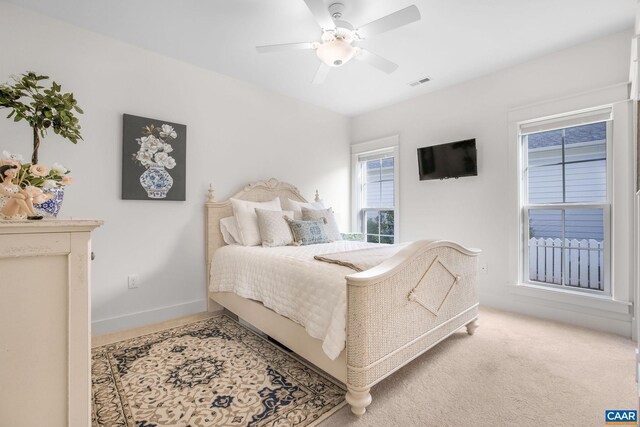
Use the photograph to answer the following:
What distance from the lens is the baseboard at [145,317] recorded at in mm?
2461

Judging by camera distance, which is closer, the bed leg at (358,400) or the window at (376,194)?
the bed leg at (358,400)

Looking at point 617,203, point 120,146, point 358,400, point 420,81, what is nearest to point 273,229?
point 120,146

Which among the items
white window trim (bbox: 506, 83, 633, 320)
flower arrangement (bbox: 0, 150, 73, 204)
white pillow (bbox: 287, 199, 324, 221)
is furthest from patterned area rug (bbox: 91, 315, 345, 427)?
white window trim (bbox: 506, 83, 633, 320)

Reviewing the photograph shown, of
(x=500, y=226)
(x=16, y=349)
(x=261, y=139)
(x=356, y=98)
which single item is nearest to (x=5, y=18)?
(x=261, y=139)

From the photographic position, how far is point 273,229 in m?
2.88

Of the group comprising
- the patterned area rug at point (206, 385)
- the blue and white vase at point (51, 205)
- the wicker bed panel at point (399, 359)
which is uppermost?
the blue and white vase at point (51, 205)

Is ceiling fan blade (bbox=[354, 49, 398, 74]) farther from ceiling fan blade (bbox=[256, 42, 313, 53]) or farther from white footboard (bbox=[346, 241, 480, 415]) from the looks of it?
white footboard (bbox=[346, 241, 480, 415])

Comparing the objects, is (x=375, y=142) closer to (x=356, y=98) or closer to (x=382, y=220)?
(x=356, y=98)

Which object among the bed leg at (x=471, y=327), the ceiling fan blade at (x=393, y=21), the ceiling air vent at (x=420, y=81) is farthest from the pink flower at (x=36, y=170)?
the ceiling air vent at (x=420, y=81)

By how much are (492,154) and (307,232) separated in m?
2.18

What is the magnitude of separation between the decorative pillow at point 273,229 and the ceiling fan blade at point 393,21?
1.76m

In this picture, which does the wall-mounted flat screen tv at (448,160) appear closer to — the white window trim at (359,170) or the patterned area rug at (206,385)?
the white window trim at (359,170)

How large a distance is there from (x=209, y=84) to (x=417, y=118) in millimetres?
2543

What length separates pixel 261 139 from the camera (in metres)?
3.55
